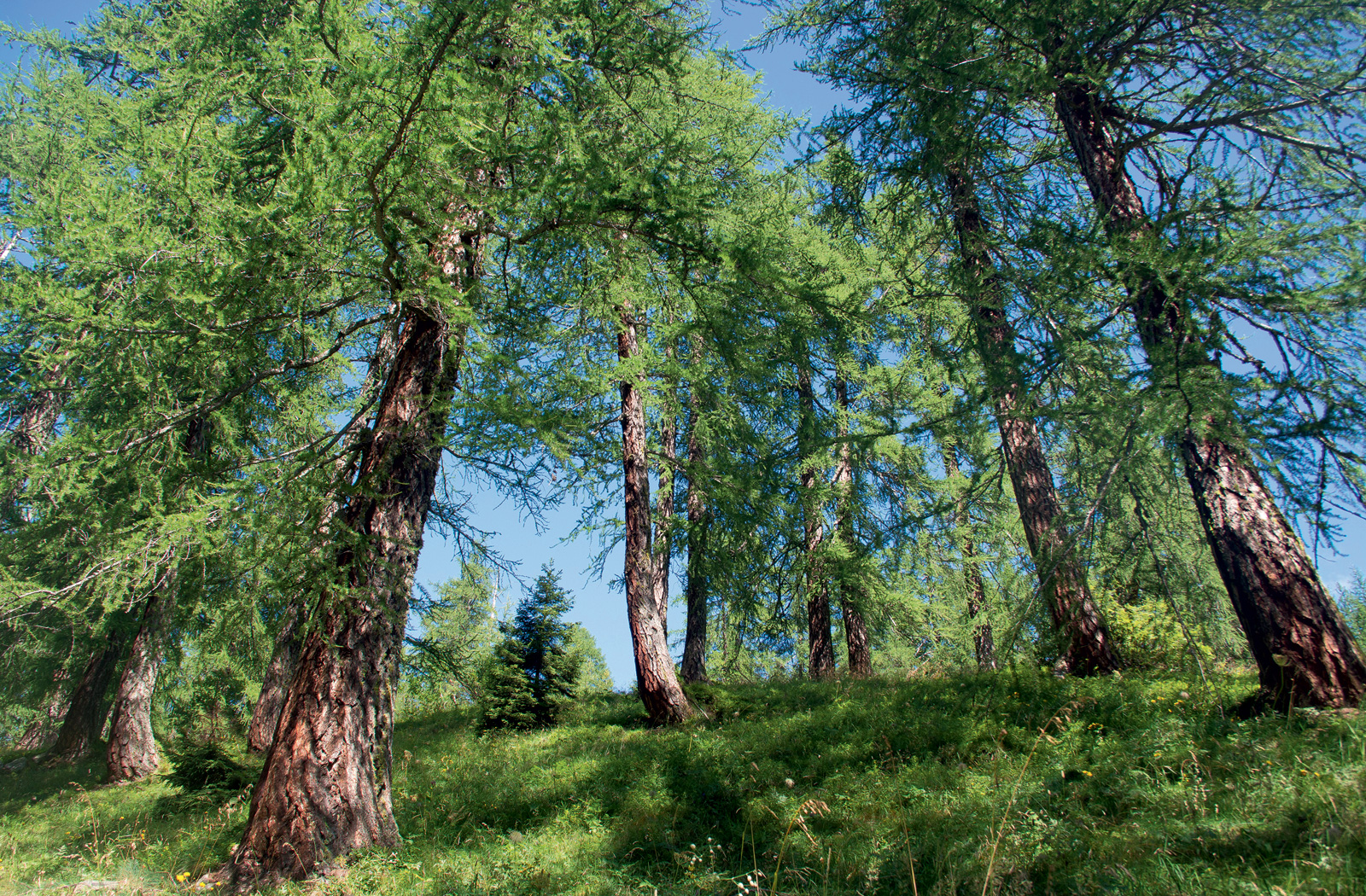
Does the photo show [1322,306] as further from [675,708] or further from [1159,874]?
[675,708]

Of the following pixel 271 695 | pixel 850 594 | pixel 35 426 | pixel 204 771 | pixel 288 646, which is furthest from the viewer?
pixel 35 426

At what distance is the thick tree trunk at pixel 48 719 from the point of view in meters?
13.1

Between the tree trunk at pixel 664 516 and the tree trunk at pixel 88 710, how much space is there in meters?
10.9

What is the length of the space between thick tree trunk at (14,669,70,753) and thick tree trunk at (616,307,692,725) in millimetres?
13128

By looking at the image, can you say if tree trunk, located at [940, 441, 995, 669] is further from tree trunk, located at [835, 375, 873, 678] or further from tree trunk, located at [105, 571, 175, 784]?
→ tree trunk, located at [105, 571, 175, 784]

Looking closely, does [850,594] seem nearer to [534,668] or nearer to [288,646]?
[534,668]

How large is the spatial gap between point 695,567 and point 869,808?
17.3 ft

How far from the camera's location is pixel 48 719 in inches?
581

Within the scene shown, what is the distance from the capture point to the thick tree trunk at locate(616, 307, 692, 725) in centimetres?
824

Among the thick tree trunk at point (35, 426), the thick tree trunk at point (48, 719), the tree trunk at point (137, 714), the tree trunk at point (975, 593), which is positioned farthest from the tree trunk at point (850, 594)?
the thick tree trunk at point (48, 719)

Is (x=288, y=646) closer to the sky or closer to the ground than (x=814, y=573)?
closer to the ground

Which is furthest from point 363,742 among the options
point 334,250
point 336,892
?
point 334,250

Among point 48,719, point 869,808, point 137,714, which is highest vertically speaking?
point 137,714

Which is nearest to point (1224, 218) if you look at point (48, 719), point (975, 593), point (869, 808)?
point (869, 808)
